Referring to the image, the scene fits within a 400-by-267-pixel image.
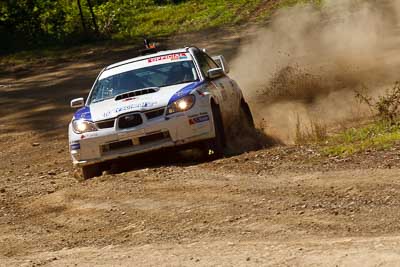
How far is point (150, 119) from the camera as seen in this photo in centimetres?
1093

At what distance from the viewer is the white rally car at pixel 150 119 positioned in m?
10.9

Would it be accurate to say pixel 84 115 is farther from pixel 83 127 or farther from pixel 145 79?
pixel 145 79

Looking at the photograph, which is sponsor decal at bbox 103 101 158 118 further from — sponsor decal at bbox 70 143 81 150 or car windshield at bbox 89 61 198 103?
car windshield at bbox 89 61 198 103

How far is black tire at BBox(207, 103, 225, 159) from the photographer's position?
11.1m

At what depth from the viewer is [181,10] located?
42656mm

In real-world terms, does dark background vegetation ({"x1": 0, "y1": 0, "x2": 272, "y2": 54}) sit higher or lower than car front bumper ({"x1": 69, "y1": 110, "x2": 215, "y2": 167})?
lower

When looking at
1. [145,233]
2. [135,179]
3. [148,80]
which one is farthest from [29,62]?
[145,233]

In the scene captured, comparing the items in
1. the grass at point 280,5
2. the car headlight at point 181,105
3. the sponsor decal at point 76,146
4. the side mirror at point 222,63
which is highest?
the car headlight at point 181,105

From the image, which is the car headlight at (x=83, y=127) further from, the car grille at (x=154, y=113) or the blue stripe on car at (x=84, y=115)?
the car grille at (x=154, y=113)

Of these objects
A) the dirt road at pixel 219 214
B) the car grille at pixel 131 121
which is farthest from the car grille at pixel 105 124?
the dirt road at pixel 219 214

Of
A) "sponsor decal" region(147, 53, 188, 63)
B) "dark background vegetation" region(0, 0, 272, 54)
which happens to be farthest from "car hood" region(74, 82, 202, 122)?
"dark background vegetation" region(0, 0, 272, 54)

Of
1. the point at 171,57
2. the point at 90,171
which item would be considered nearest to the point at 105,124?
the point at 90,171

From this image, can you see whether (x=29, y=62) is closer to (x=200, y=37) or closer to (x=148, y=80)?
(x=200, y=37)

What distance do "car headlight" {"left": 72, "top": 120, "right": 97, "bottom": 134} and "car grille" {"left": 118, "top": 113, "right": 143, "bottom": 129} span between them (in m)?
0.38
